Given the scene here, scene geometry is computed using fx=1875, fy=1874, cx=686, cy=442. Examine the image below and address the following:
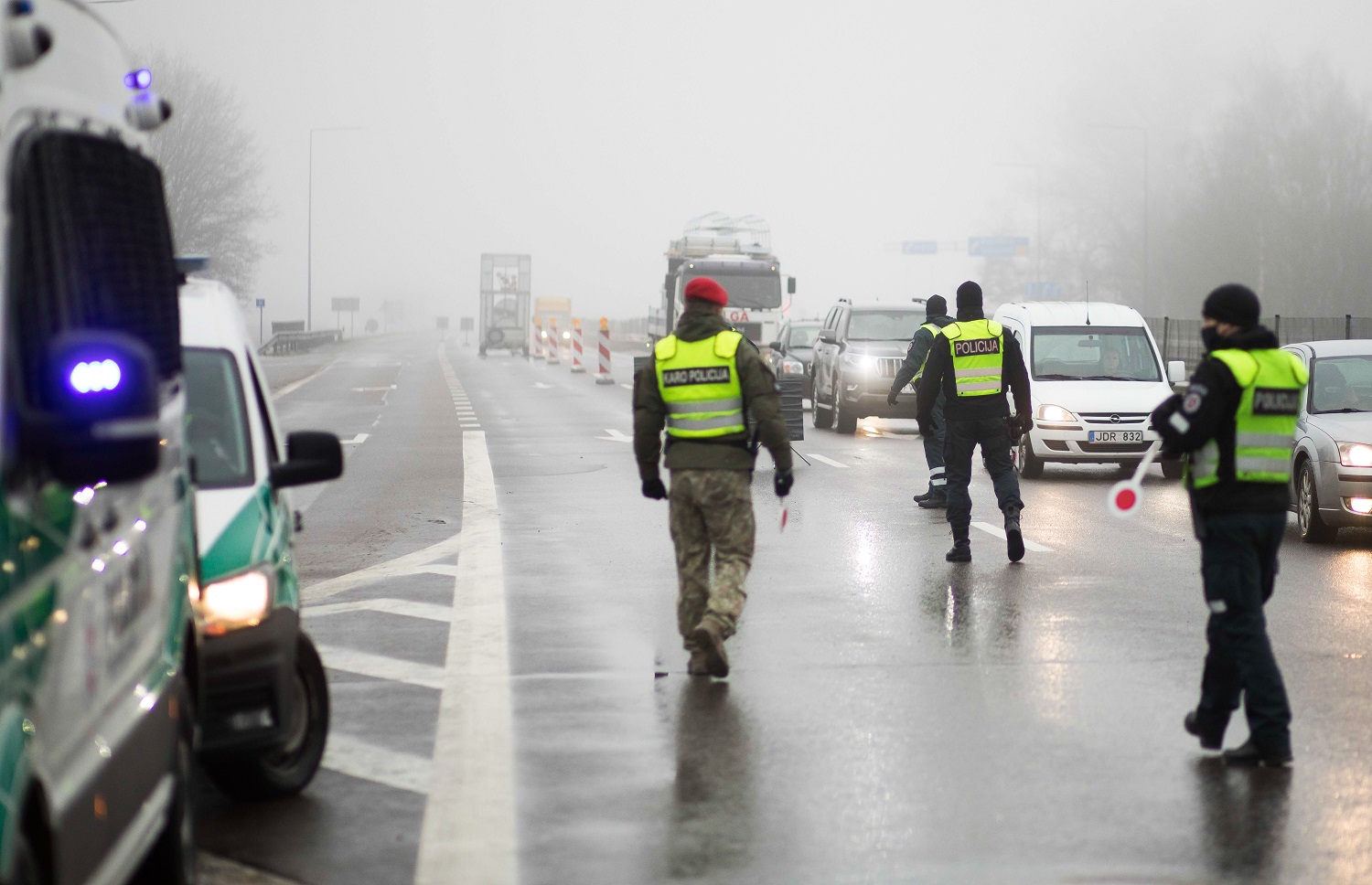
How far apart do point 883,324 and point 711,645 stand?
64.5ft

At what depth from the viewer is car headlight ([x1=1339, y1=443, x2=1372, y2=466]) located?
1302 centimetres

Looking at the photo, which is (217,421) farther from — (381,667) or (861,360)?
(861,360)

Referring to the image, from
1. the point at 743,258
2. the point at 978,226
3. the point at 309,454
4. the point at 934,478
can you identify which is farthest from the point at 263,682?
the point at 978,226

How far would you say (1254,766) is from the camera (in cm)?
677

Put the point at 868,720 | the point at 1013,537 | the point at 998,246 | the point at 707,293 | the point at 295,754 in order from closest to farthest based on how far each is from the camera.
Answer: the point at 295,754
the point at 868,720
the point at 707,293
the point at 1013,537
the point at 998,246

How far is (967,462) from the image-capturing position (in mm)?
12695

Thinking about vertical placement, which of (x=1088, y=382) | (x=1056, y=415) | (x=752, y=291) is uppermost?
(x=752, y=291)

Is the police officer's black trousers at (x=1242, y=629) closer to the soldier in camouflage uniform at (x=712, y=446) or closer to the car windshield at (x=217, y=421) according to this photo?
the soldier in camouflage uniform at (x=712, y=446)

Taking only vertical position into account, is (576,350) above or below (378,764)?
above

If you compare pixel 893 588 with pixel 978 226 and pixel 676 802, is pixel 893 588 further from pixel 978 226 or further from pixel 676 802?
pixel 978 226

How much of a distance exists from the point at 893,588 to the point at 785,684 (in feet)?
10.4

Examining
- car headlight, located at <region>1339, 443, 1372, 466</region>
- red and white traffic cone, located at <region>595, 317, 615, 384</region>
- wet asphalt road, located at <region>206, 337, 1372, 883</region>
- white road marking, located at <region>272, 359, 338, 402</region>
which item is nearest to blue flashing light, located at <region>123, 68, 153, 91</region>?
wet asphalt road, located at <region>206, 337, 1372, 883</region>

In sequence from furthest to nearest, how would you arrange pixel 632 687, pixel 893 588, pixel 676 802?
pixel 893 588
pixel 632 687
pixel 676 802

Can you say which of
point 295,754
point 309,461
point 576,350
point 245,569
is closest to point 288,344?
point 576,350
